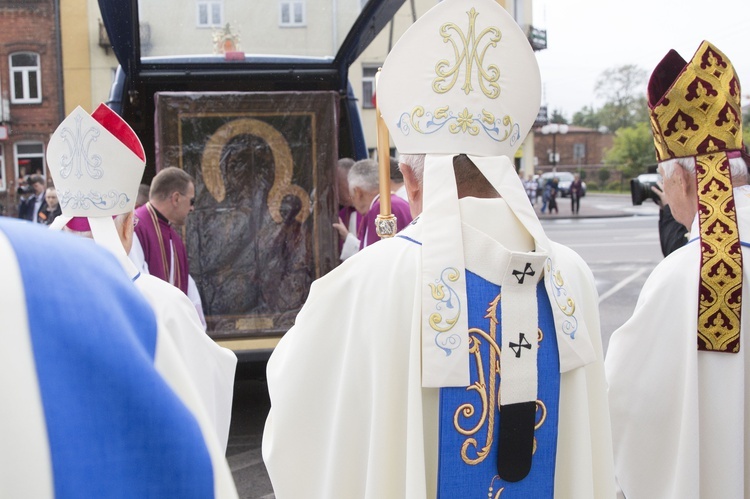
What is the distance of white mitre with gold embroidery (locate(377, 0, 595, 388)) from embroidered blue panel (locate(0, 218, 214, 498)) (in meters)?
1.15

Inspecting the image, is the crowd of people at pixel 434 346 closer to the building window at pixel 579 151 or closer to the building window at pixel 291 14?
the building window at pixel 291 14

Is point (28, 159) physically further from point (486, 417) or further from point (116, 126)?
point (486, 417)

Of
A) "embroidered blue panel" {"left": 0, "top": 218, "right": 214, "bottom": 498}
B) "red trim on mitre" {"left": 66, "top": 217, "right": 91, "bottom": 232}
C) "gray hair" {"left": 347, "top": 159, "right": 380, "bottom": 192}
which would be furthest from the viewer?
"gray hair" {"left": 347, "top": 159, "right": 380, "bottom": 192}

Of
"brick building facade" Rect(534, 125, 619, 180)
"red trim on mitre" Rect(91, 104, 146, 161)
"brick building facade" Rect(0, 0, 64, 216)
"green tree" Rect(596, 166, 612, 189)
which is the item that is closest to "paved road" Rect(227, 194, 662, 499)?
"red trim on mitre" Rect(91, 104, 146, 161)

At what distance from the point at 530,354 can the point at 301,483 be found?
2.21 feet

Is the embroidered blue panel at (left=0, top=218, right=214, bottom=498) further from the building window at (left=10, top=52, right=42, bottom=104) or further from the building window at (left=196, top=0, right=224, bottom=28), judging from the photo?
the building window at (left=10, top=52, right=42, bottom=104)

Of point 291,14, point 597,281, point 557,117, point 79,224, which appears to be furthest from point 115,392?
point 557,117

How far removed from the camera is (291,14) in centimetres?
610

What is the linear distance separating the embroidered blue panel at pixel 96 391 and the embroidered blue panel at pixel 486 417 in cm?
119

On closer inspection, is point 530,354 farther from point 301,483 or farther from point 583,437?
point 301,483

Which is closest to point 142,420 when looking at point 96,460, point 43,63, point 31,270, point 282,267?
point 96,460

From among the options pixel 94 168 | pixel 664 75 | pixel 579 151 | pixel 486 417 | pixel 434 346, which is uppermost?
pixel 579 151

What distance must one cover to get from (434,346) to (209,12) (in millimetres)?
4719

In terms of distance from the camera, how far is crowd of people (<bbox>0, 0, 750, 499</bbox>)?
797mm
